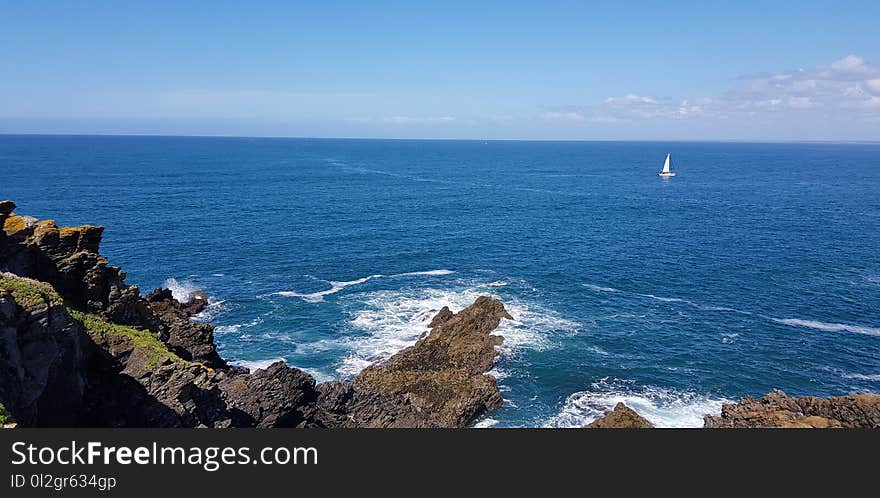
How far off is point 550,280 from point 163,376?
5942cm

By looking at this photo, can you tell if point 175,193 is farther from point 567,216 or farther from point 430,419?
point 430,419

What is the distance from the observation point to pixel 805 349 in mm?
56344

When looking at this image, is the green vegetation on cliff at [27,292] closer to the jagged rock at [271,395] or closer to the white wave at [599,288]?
the jagged rock at [271,395]

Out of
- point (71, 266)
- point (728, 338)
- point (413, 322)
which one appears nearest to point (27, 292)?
point (71, 266)

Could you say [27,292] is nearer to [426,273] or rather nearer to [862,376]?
[426,273]

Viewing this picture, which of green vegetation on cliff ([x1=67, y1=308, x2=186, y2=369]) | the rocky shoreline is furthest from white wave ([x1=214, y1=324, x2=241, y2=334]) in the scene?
green vegetation on cliff ([x1=67, y1=308, x2=186, y2=369])

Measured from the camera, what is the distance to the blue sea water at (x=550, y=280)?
5191cm

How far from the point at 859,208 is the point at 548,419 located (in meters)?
141

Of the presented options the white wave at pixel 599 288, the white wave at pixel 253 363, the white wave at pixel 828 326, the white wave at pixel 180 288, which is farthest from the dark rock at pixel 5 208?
the white wave at pixel 828 326

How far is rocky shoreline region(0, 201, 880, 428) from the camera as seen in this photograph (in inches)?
949

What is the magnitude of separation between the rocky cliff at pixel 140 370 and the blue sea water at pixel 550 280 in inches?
187

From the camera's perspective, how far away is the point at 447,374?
4884cm

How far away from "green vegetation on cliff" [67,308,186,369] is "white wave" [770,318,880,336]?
67.5m

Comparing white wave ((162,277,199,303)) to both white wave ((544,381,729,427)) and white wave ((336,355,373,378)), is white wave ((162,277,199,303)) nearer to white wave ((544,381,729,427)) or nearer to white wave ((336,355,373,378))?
white wave ((336,355,373,378))
